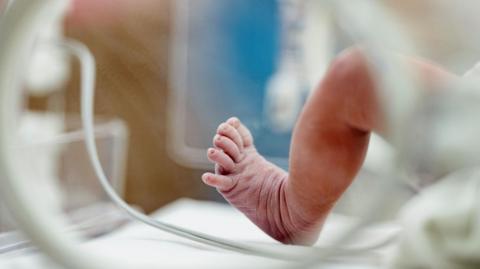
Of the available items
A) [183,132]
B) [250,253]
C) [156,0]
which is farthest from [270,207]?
[156,0]

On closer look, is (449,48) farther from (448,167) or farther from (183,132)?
(183,132)

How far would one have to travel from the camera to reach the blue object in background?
45 cm

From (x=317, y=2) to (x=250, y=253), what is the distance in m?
0.13

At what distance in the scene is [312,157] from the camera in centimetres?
30

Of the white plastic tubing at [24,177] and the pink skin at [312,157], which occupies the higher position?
the pink skin at [312,157]

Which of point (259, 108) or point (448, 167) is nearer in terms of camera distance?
point (448, 167)

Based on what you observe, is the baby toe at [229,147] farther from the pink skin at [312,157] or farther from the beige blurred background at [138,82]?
the beige blurred background at [138,82]

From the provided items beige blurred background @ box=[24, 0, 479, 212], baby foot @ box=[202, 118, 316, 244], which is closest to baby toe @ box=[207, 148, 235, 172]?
baby foot @ box=[202, 118, 316, 244]

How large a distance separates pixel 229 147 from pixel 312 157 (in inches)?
2.0

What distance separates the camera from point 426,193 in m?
0.31

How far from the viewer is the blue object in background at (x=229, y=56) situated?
45cm

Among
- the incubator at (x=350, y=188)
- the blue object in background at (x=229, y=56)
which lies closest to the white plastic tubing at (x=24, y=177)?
the incubator at (x=350, y=188)

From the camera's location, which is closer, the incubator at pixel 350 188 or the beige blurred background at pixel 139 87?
the incubator at pixel 350 188

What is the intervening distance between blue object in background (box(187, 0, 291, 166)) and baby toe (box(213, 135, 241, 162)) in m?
0.09
